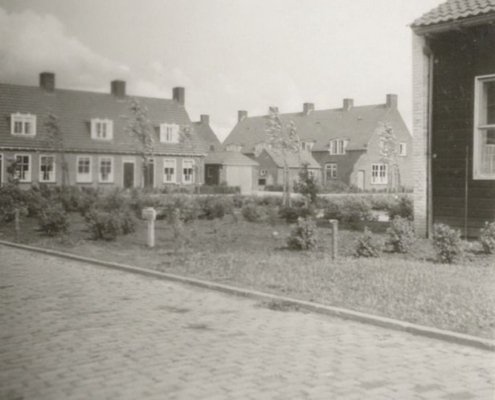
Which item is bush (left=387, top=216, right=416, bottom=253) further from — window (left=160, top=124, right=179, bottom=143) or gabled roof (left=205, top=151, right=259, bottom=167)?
gabled roof (left=205, top=151, right=259, bottom=167)

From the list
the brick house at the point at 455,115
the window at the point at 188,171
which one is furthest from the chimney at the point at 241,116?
the brick house at the point at 455,115

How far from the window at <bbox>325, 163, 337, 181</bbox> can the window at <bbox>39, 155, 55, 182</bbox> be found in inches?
1246

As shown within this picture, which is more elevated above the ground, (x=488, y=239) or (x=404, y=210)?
(x=404, y=210)

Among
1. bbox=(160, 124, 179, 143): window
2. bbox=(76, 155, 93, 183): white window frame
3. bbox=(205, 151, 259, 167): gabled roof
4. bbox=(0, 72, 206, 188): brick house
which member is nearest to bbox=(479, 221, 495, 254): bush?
bbox=(0, 72, 206, 188): brick house

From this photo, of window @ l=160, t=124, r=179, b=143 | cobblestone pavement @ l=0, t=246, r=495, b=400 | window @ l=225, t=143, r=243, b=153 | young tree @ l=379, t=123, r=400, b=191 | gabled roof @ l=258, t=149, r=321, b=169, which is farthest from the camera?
window @ l=225, t=143, r=243, b=153

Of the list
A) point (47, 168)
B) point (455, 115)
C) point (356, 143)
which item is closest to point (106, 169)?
point (47, 168)

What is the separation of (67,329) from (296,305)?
2.84m

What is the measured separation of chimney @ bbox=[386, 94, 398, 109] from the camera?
64.7 meters

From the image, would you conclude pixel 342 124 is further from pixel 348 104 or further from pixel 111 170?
pixel 111 170

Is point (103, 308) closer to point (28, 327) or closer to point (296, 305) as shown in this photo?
point (28, 327)

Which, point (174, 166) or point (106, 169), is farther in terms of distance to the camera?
point (174, 166)

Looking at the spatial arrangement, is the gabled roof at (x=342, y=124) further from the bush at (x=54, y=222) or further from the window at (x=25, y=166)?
the bush at (x=54, y=222)

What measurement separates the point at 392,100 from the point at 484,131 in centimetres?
5422

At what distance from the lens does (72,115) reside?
120 feet
